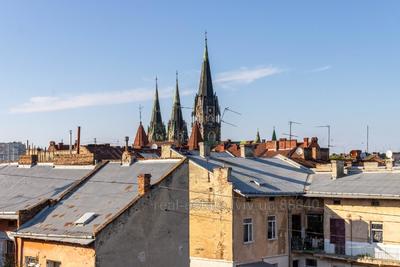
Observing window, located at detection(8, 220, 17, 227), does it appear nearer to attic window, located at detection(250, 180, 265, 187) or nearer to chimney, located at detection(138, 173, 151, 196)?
chimney, located at detection(138, 173, 151, 196)

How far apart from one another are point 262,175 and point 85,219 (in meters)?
15.7

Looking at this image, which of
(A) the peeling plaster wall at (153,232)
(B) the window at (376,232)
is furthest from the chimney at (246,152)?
(A) the peeling plaster wall at (153,232)

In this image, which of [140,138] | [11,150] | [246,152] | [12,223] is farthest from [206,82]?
[12,223]

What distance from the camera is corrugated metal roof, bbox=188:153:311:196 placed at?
33.6 metres

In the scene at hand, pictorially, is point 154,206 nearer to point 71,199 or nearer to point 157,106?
point 71,199

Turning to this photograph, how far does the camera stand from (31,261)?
24906 millimetres

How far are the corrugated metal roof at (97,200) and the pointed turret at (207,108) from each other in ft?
314

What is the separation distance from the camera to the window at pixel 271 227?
34531 millimetres

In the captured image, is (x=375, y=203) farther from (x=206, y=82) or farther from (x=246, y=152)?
(x=206, y=82)

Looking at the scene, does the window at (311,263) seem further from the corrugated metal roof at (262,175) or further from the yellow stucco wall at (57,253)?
the yellow stucco wall at (57,253)

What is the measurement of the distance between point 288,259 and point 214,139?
294 ft

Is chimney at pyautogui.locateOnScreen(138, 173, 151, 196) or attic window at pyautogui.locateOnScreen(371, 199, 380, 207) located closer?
chimney at pyautogui.locateOnScreen(138, 173, 151, 196)

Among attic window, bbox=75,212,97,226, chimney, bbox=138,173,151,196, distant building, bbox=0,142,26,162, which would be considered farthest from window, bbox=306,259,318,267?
distant building, bbox=0,142,26,162

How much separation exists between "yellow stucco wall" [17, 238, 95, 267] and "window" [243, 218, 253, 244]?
1273 centimetres
